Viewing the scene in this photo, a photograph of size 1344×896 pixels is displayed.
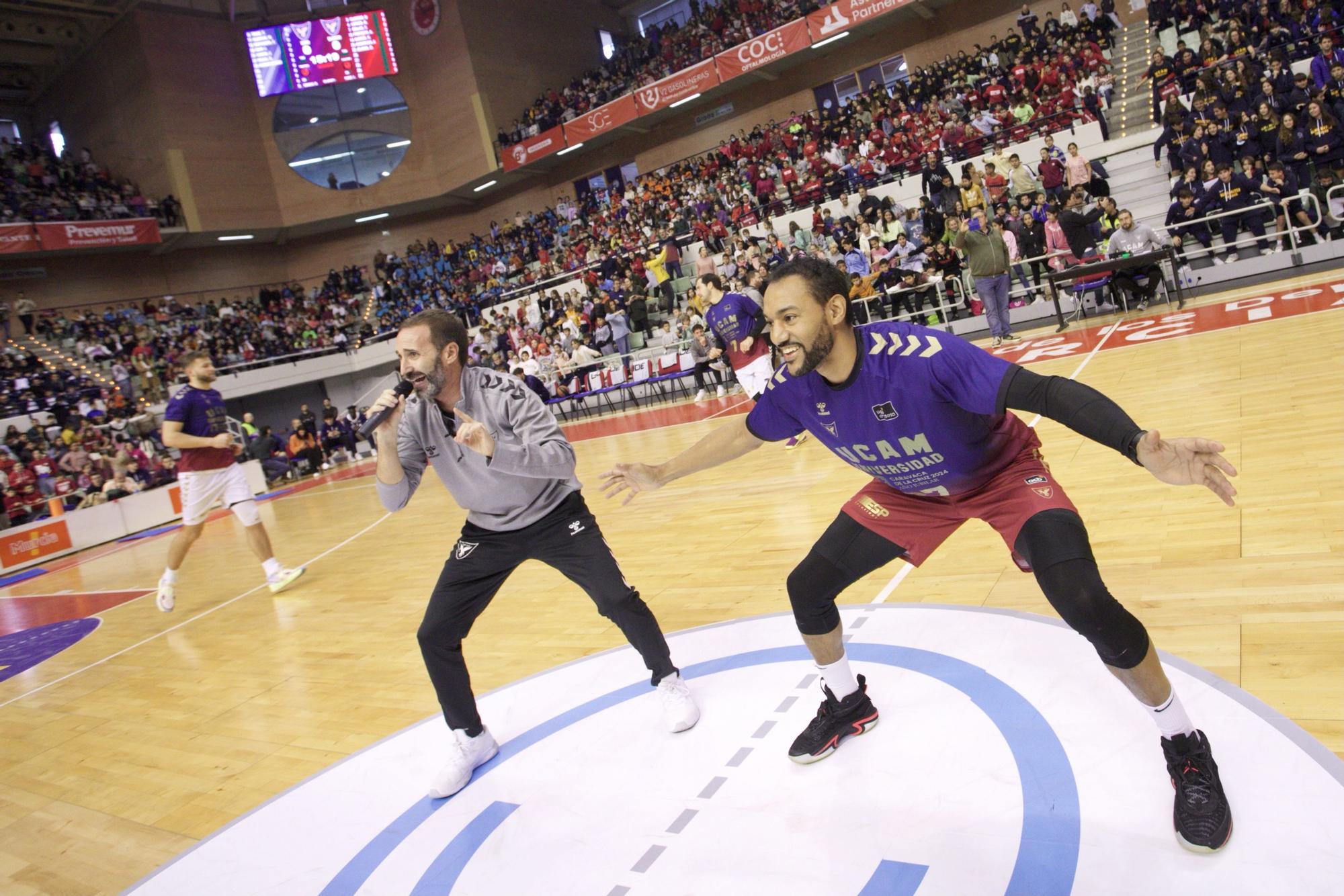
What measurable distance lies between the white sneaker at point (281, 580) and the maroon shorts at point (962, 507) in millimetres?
6243

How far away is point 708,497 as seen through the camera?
7.59m

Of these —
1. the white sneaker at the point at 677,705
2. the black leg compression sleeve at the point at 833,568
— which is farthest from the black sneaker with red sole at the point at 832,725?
the white sneaker at the point at 677,705

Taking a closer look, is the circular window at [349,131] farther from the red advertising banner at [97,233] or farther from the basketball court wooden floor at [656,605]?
the basketball court wooden floor at [656,605]

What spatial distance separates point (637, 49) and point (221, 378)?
18.5 metres

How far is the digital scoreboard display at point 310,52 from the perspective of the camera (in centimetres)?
3133

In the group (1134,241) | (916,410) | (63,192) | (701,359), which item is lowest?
(701,359)

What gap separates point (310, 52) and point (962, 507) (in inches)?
1388

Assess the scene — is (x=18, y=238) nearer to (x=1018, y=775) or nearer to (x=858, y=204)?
(x=858, y=204)

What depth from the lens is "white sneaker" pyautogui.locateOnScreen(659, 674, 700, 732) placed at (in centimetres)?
337

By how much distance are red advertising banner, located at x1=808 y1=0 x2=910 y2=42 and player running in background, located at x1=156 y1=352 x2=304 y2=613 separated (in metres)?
21.8

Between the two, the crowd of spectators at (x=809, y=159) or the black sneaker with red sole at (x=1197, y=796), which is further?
the crowd of spectators at (x=809, y=159)

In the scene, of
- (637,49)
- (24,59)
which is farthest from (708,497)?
(24,59)

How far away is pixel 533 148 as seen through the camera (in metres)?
30.4

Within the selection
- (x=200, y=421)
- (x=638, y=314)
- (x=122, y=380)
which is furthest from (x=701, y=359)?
(x=122, y=380)
